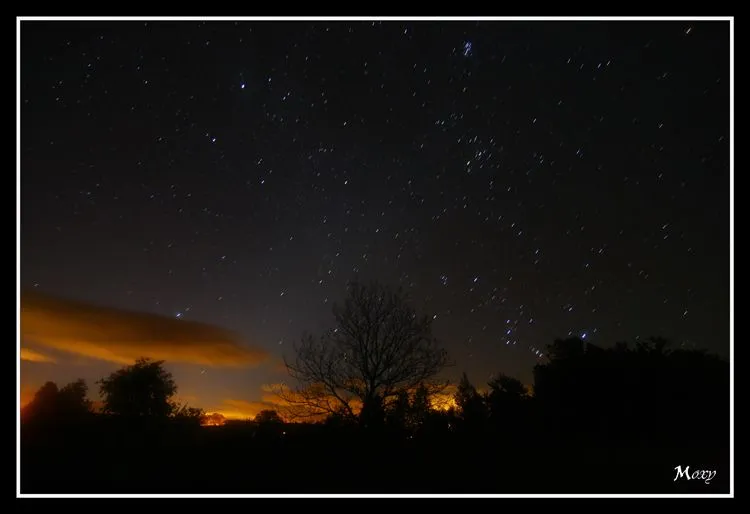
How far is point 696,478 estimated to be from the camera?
197 inches

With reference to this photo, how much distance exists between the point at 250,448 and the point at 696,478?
22.0ft

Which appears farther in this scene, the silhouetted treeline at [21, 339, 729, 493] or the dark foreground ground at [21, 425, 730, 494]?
the silhouetted treeline at [21, 339, 729, 493]

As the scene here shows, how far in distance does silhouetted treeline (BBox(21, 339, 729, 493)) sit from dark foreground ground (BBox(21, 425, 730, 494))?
29mm

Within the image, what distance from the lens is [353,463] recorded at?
279 inches

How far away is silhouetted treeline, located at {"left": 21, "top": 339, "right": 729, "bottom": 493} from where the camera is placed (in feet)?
19.0

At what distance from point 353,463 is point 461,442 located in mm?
2265

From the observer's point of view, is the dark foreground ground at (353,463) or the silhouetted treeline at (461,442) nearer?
the dark foreground ground at (353,463)

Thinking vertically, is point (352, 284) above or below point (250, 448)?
above

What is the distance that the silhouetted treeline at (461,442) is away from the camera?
580 cm

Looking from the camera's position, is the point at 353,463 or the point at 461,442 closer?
the point at 353,463

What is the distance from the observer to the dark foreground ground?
17.9 feet

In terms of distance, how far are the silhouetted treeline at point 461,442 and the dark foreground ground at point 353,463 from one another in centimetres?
3
